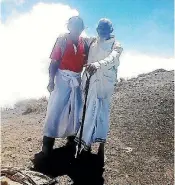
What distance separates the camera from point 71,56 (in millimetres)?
6730

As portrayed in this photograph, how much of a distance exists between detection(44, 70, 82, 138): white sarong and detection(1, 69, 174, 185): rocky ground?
71 centimetres

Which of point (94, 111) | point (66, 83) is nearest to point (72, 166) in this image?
point (94, 111)

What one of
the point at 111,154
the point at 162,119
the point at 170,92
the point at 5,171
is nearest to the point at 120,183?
the point at 111,154

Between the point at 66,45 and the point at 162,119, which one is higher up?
the point at 66,45

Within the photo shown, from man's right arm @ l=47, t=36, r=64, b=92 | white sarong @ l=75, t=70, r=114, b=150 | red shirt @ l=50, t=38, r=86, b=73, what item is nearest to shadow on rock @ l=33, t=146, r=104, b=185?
white sarong @ l=75, t=70, r=114, b=150

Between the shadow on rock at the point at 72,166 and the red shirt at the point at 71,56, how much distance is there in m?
1.46

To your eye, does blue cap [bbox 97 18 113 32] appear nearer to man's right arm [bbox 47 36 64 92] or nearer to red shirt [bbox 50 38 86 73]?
red shirt [bbox 50 38 86 73]

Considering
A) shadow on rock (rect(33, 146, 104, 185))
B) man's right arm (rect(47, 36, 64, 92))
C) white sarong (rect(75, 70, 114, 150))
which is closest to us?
shadow on rock (rect(33, 146, 104, 185))

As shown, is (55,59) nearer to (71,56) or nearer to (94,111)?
(71,56)

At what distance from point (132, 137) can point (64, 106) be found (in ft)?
7.84

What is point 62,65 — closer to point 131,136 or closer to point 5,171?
point 5,171

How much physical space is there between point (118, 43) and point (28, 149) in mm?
2485

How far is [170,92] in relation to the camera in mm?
12242

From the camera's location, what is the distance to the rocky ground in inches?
271
